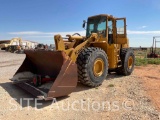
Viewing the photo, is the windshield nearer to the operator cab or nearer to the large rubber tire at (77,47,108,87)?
the operator cab

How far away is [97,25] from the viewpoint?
808cm

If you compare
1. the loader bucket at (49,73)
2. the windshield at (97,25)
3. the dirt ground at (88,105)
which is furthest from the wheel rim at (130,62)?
the loader bucket at (49,73)

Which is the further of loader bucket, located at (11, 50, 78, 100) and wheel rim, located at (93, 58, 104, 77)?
wheel rim, located at (93, 58, 104, 77)

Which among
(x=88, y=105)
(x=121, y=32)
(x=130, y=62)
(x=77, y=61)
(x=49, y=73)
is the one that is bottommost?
(x=88, y=105)

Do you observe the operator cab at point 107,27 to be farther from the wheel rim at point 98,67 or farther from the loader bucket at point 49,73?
the loader bucket at point 49,73

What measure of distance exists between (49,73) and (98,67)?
5.43 feet

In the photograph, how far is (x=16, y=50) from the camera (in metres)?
31.1

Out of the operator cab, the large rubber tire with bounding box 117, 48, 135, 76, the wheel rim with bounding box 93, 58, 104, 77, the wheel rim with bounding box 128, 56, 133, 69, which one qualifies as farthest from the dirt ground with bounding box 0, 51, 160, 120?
the wheel rim with bounding box 128, 56, 133, 69

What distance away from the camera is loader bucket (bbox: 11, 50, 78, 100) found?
16.6 ft

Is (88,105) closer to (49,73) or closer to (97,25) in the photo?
(49,73)

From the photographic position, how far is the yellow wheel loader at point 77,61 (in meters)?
5.34

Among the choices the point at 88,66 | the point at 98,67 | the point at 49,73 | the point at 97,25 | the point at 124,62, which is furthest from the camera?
the point at 124,62

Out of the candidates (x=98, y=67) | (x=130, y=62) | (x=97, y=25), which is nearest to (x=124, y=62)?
(x=130, y=62)

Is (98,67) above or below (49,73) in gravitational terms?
above
